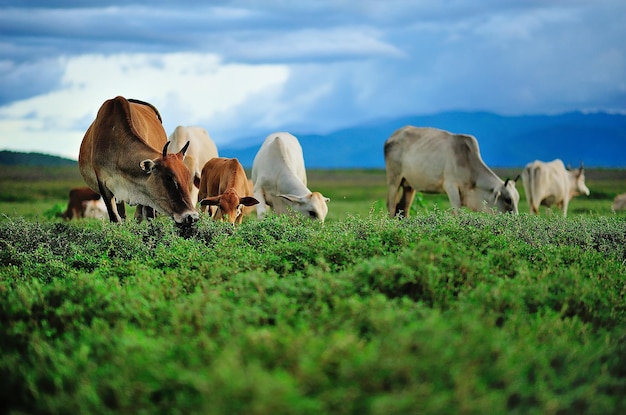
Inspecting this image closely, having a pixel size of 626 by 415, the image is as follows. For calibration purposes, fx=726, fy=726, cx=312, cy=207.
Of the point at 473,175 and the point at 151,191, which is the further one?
the point at 473,175

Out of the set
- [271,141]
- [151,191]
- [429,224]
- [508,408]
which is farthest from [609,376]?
[271,141]

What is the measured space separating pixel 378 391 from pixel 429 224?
526cm

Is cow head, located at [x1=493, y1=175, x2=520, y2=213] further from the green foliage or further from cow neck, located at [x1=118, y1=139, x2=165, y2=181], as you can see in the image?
cow neck, located at [x1=118, y1=139, x2=165, y2=181]

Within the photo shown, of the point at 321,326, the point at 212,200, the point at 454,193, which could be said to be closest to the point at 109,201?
the point at 212,200

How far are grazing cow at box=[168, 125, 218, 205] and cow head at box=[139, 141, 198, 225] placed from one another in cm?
324

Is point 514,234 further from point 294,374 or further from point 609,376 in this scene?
point 294,374

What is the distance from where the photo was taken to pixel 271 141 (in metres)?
13.1

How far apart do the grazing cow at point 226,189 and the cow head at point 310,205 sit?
0.75 metres

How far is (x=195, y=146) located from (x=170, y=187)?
4680mm

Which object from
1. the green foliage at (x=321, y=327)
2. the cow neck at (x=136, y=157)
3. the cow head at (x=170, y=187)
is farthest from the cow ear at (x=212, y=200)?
the green foliage at (x=321, y=327)

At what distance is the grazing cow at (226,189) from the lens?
33.4ft

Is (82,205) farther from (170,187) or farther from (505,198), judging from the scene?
(170,187)

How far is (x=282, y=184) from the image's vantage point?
39.6 ft

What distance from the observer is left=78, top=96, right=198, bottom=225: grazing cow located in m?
9.45
